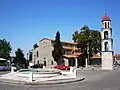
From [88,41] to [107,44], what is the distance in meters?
10.8

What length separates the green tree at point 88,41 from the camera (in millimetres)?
77812

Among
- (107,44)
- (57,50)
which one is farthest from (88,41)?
(107,44)

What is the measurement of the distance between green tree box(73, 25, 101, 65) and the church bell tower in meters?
9.83

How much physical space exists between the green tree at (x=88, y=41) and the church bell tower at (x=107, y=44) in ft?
32.3

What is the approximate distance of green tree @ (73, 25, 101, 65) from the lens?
255 ft

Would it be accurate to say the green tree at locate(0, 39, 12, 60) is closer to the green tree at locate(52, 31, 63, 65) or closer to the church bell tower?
the green tree at locate(52, 31, 63, 65)

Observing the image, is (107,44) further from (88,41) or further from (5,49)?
(5,49)

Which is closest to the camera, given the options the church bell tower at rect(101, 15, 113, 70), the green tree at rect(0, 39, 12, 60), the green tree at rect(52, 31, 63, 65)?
the church bell tower at rect(101, 15, 113, 70)

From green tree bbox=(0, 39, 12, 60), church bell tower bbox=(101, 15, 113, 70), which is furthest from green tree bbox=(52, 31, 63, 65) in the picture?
green tree bbox=(0, 39, 12, 60)

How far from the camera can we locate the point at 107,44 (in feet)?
223

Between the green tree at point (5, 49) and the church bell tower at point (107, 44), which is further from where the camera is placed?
the green tree at point (5, 49)

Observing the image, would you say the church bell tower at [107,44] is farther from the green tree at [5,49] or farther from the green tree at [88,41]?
the green tree at [5,49]

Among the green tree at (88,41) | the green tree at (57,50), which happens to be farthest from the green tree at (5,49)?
the green tree at (88,41)

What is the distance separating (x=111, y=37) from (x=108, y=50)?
3.91 meters
